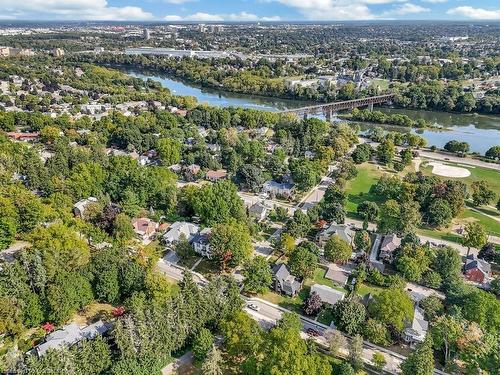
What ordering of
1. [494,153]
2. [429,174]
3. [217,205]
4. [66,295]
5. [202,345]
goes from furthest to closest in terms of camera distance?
[494,153]
[429,174]
[217,205]
[66,295]
[202,345]

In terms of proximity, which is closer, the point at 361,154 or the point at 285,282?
the point at 285,282

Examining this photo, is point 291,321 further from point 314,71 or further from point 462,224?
point 314,71

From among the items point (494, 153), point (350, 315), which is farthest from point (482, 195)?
point (350, 315)

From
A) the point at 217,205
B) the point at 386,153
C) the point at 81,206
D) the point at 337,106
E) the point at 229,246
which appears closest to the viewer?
the point at 229,246

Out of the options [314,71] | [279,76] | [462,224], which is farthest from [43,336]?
[314,71]

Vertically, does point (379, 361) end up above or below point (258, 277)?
below

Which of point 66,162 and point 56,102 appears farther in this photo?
point 56,102

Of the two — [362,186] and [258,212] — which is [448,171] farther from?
[258,212]

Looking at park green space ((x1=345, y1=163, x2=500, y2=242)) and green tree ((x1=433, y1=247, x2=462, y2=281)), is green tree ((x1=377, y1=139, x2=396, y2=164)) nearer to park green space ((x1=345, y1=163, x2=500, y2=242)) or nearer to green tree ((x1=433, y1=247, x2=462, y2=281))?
park green space ((x1=345, y1=163, x2=500, y2=242))

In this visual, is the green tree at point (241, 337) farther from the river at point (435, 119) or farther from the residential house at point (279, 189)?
the river at point (435, 119)
